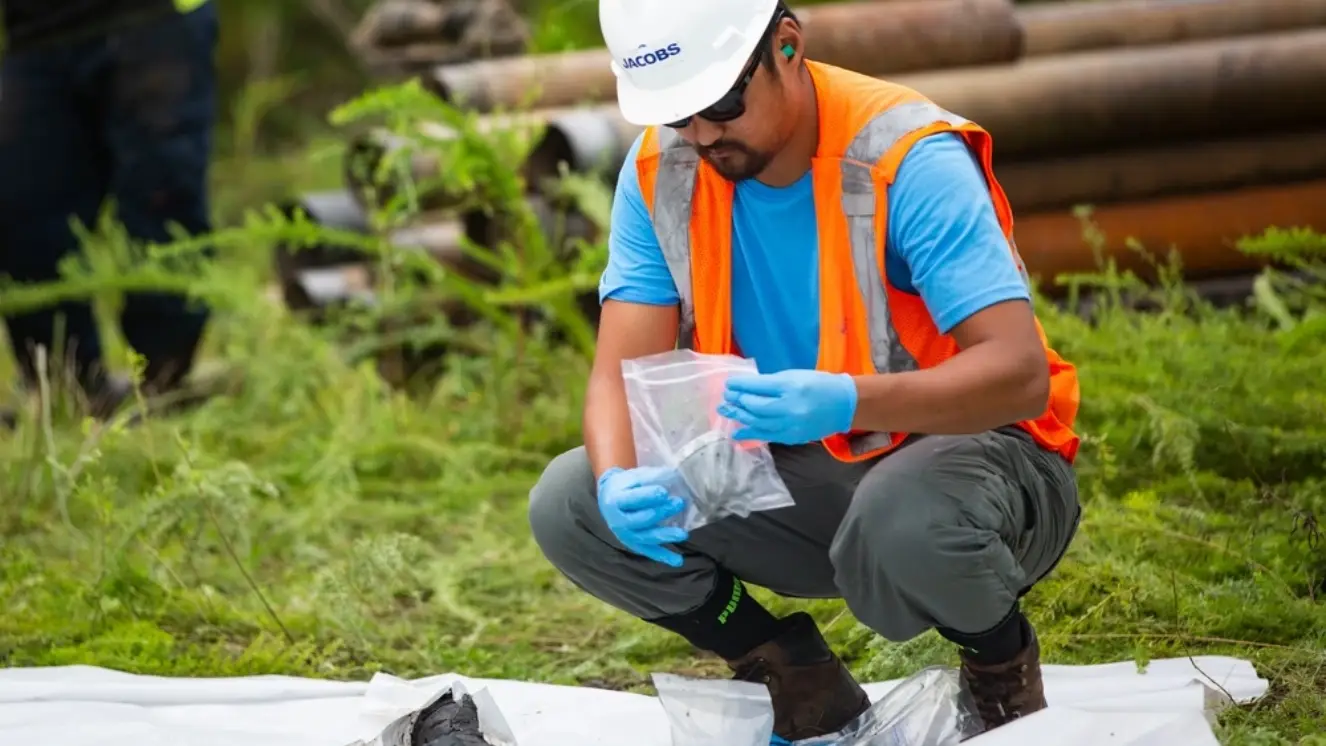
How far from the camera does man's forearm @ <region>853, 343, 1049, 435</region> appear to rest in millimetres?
2342

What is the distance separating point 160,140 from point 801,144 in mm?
3349

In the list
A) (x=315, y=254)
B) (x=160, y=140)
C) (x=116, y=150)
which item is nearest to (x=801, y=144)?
(x=160, y=140)

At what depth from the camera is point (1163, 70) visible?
17.2 feet

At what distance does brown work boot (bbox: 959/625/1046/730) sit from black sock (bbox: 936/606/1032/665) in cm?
1

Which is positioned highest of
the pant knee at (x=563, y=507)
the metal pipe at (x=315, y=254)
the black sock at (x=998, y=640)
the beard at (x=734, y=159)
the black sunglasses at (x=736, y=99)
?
the black sunglasses at (x=736, y=99)

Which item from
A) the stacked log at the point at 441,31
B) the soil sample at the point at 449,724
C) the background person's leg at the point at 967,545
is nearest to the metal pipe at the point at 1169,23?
the stacked log at the point at 441,31

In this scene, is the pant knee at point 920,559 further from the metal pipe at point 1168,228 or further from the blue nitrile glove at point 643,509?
the metal pipe at point 1168,228

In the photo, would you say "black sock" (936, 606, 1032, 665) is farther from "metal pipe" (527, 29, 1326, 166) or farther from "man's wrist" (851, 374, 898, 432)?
"metal pipe" (527, 29, 1326, 166)

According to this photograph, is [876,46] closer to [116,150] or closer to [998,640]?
[116,150]

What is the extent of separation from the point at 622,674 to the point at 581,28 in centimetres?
459

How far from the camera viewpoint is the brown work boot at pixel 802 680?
9.01 ft

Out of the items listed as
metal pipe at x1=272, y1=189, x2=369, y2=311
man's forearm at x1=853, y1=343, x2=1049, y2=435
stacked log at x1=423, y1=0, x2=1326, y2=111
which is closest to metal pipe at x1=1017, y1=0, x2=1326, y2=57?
stacked log at x1=423, y1=0, x2=1326, y2=111

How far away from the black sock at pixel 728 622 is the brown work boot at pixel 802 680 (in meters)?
0.02

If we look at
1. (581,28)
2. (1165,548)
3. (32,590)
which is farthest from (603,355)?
(581,28)
